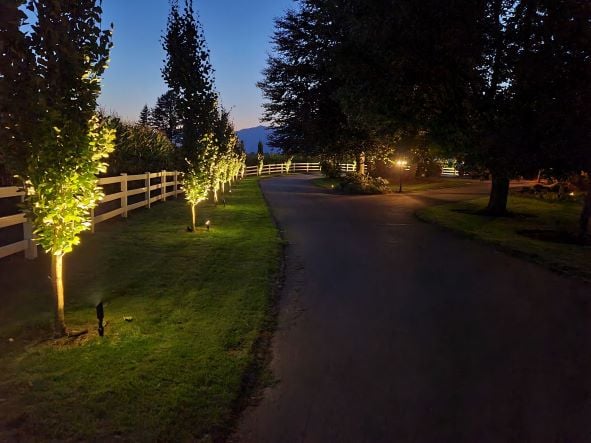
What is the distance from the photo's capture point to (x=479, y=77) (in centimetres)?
1580

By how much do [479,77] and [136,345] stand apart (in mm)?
14192

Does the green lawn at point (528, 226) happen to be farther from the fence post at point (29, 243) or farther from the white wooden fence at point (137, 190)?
the fence post at point (29, 243)

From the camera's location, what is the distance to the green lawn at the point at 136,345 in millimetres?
3701

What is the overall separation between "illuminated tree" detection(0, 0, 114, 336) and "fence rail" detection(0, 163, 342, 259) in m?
0.82

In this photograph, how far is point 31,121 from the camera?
15.9 ft

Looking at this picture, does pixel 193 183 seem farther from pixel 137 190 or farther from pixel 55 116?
pixel 55 116

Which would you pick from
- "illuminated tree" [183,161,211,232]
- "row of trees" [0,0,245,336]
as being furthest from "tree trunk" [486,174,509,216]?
"row of trees" [0,0,245,336]

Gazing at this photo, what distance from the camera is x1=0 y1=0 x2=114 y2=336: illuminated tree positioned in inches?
188

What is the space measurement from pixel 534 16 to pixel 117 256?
40.7 feet

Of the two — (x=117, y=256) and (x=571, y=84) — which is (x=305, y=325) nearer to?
(x=117, y=256)

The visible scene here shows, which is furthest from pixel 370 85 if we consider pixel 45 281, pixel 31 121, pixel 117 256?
pixel 31 121

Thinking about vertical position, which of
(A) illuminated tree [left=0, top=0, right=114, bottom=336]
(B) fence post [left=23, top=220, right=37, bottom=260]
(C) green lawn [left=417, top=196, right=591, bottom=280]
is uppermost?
(A) illuminated tree [left=0, top=0, right=114, bottom=336]

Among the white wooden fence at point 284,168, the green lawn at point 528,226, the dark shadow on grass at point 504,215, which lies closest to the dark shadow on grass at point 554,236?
the green lawn at point 528,226

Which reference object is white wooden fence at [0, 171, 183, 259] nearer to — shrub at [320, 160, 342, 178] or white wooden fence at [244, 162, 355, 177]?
shrub at [320, 160, 342, 178]
